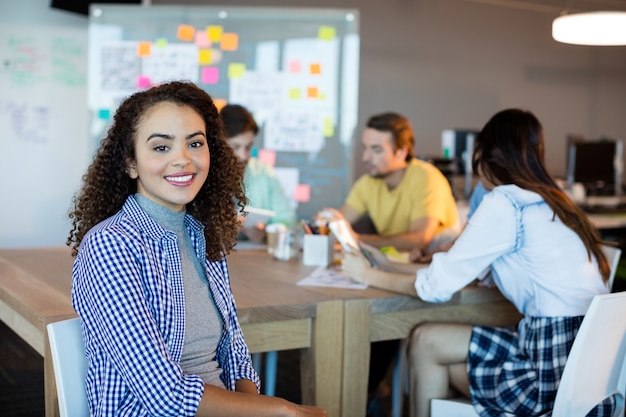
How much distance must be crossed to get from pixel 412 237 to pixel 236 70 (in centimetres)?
192

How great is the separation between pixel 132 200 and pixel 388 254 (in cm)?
141

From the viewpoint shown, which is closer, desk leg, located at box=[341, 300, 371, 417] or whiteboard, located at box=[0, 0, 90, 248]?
desk leg, located at box=[341, 300, 371, 417]

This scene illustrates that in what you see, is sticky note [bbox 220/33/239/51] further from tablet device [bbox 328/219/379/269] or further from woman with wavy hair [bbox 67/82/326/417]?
woman with wavy hair [bbox 67/82/326/417]

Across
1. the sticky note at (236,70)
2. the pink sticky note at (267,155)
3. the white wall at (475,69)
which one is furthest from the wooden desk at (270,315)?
the white wall at (475,69)

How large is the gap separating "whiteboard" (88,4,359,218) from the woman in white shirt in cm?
259

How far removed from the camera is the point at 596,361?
78.4 inches

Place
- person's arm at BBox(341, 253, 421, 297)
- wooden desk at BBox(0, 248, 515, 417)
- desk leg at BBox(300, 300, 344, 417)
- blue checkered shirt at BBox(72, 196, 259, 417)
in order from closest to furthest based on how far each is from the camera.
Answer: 1. blue checkered shirt at BBox(72, 196, 259, 417)
2. wooden desk at BBox(0, 248, 515, 417)
3. desk leg at BBox(300, 300, 344, 417)
4. person's arm at BBox(341, 253, 421, 297)

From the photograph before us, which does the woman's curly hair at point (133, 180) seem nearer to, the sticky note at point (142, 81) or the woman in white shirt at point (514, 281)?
the woman in white shirt at point (514, 281)

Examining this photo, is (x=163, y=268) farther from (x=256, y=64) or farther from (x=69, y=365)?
(x=256, y=64)

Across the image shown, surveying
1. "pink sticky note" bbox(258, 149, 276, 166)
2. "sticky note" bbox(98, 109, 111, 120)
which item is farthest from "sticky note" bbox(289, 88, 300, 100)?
"sticky note" bbox(98, 109, 111, 120)

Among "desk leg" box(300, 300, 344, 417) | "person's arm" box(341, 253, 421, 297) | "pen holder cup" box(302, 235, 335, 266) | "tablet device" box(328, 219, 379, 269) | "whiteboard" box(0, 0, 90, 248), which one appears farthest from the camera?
"whiteboard" box(0, 0, 90, 248)

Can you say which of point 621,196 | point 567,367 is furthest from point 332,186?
point 567,367

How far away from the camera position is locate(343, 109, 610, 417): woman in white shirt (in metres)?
2.21

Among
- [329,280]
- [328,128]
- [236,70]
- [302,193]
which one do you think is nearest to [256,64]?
[236,70]
